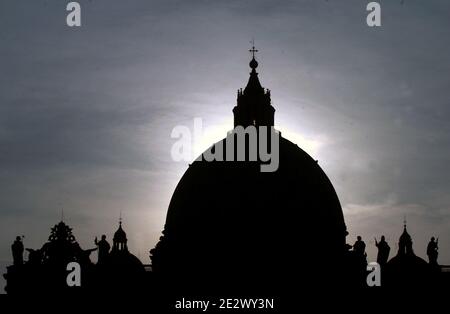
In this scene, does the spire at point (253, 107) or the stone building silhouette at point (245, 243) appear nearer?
the stone building silhouette at point (245, 243)

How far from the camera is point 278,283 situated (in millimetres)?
73562

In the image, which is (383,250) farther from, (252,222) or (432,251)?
(252,222)

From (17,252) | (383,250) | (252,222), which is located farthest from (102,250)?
(383,250)

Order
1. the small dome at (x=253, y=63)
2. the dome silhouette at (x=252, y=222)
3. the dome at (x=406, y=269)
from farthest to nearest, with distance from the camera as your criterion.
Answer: the small dome at (x=253, y=63), the dome silhouette at (x=252, y=222), the dome at (x=406, y=269)

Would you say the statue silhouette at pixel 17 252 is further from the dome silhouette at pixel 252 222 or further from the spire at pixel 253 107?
the spire at pixel 253 107

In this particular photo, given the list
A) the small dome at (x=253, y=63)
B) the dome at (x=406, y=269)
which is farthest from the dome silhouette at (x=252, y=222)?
the small dome at (x=253, y=63)

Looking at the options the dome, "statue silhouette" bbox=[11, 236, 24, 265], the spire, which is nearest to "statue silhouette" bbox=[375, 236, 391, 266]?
the dome

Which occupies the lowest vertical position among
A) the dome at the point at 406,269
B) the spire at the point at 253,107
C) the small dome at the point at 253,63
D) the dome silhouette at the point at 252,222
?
the dome at the point at 406,269

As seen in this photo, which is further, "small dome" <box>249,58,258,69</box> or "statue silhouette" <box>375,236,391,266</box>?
"small dome" <box>249,58,258,69</box>

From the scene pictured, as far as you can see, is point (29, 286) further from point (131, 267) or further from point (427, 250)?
point (427, 250)

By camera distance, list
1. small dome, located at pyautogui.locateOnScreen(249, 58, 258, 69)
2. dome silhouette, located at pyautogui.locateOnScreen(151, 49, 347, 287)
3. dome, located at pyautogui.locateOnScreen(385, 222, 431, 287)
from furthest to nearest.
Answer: small dome, located at pyautogui.locateOnScreen(249, 58, 258, 69) → dome silhouette, located at pyautogui.locateOnScreen(151, 49, 347, 287) → dome, located at pyautogui.locateOnScreen(385, 222, 431, 287)

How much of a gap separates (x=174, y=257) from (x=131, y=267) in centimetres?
371

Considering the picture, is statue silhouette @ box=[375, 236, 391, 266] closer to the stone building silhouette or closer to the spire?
the stone building silhouette
